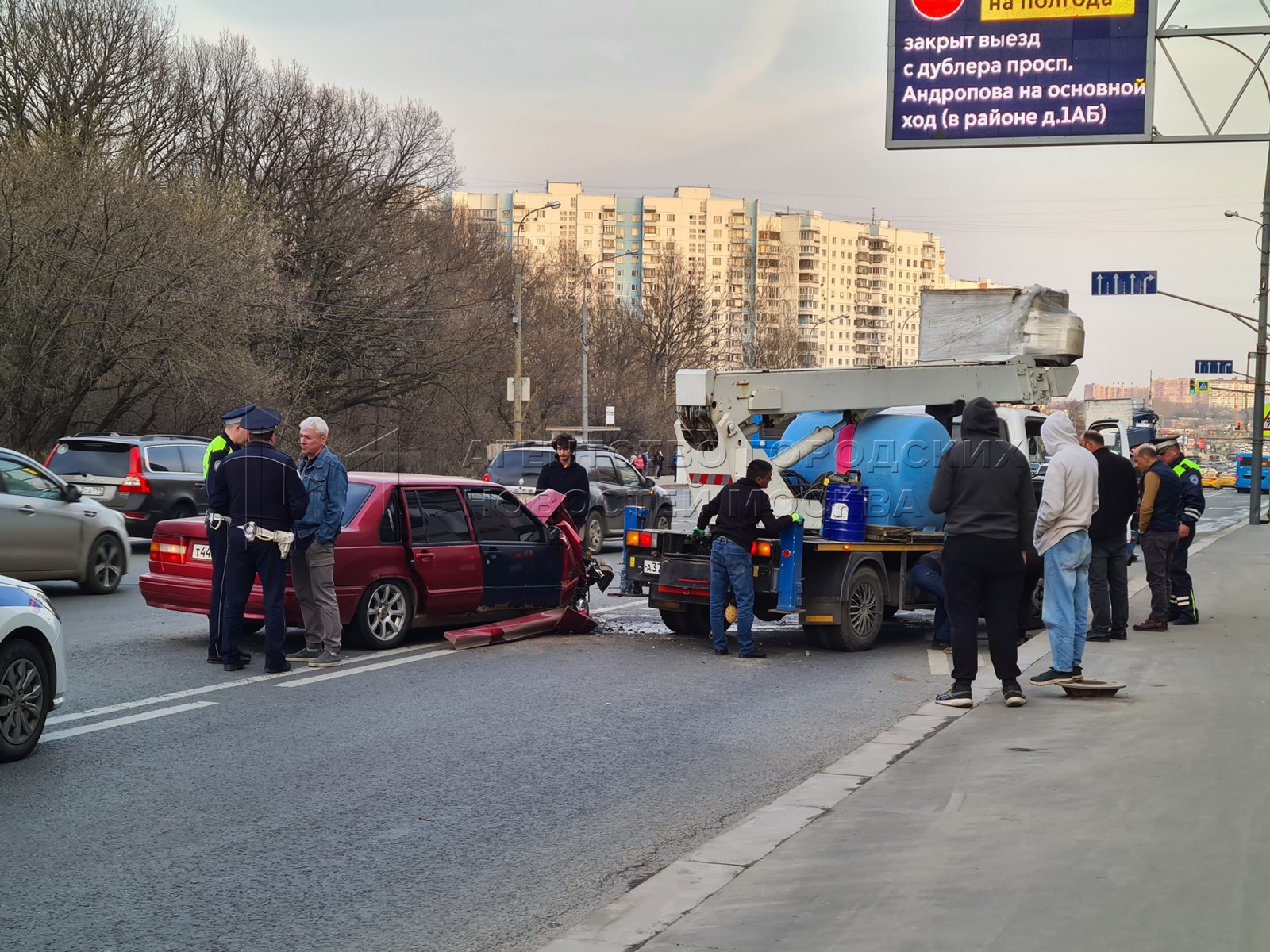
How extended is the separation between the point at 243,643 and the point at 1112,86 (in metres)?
10.4

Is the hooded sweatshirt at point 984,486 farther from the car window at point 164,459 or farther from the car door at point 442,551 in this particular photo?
the car window at point 164,459

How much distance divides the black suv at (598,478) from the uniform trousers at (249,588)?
13310 mm

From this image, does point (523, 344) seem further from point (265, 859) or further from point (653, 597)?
point (265, 859)

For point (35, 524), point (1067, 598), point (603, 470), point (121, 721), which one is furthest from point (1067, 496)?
point (603, 470)

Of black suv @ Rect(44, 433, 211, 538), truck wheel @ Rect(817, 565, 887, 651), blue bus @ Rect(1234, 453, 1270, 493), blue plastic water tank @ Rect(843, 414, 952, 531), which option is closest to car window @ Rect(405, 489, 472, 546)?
truck wheel @ Rect(817, 565, 887, 651)

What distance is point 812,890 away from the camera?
5.09 meters

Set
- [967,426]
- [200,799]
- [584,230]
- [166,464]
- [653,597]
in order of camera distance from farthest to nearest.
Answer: [584,230]
[166,464]
[653,597]
[967,426]
[200,799]

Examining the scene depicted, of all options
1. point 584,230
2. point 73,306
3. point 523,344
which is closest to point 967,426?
point 73,306

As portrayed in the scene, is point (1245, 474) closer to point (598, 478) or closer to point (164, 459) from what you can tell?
point (598, 478)

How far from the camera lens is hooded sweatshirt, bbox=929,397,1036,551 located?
345 inches

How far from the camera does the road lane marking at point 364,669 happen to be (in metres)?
9.73

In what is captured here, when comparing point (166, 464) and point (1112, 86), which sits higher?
point (1112, 86)

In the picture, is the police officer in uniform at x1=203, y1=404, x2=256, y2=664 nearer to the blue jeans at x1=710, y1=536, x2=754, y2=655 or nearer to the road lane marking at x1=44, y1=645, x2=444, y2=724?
the road lane marking at x1=44, y1=645, x2=444, y2=724

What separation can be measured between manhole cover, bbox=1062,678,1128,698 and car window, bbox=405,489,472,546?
5441mm
